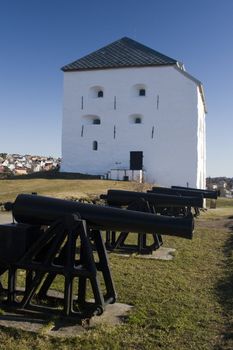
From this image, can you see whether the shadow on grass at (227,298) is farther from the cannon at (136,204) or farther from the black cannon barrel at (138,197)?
the black cannon barrel at (138,197)

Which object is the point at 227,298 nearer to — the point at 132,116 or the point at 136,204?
the point at 136,204

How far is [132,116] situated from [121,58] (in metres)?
3.73

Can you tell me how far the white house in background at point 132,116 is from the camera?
26844mm

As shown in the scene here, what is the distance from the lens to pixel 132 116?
27922 millimetres

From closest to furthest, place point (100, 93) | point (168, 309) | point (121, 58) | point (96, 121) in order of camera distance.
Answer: point (168, 309)
point (121, 58)
point (100, 93)
point (96, 121)

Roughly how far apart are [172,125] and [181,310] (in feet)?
75.4

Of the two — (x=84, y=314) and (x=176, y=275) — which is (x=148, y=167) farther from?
(x=84, y=314)

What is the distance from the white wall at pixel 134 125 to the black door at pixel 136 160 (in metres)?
0.25

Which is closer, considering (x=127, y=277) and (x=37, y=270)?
(x=37, y=270)

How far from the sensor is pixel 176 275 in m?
6.01

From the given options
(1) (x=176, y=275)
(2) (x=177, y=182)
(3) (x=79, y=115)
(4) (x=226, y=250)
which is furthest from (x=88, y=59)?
(1) (x=176, y=275)

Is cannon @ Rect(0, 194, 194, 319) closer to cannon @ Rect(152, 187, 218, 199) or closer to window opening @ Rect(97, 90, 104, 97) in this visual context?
cannon @ Rect(152, 187, 218, 199)

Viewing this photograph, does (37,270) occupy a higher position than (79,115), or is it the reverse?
(79,115)

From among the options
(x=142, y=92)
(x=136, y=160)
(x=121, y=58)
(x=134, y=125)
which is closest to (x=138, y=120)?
(x=134, y=125)
